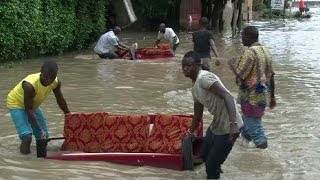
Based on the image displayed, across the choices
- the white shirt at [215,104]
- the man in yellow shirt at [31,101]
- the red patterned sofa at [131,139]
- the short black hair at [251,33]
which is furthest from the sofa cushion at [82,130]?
the short black hair at [251,33]

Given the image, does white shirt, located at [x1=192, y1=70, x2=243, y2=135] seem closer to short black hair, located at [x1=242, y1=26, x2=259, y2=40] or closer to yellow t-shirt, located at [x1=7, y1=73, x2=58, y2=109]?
short black hair, located at [x1=242, y1=26, x2=259, y2=40]

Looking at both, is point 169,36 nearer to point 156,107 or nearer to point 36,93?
point 156,107

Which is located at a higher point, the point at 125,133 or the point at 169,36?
the point at 125,133

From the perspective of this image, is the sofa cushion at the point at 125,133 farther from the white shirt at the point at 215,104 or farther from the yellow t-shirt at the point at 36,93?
the white shirt at the point at 215,104

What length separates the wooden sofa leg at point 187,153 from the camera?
6.35 m

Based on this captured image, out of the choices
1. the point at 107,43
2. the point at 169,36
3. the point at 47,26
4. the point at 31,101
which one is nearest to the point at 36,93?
the point at 31,101

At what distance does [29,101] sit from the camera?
265 inches

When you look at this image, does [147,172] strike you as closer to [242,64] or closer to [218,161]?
[218,161]

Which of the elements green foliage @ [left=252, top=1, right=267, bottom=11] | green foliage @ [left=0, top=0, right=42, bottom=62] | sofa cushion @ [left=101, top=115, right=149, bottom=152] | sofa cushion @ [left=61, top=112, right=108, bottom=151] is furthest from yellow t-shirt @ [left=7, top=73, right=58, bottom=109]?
green foliage @ [left=252, top=1, right=267, bottom=11]

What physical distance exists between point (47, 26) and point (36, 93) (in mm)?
11543

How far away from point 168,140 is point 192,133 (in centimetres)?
75

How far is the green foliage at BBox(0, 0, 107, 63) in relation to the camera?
15352mm

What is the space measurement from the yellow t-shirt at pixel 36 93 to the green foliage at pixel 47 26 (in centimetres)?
822

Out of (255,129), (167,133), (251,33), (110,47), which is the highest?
(251,33)
